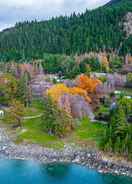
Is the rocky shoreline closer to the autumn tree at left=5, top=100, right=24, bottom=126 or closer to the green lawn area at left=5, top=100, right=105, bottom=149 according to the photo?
the green lawn area at left=5, top=100, right=105, bottom=149

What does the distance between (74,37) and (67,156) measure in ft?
304

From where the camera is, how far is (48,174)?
59.1 m

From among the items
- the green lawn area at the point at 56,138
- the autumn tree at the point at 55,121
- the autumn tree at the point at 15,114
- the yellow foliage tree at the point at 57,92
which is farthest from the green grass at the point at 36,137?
the yellow foliage tree at the point at 57,92

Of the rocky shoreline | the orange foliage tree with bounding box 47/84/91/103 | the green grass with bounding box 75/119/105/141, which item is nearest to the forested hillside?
the orange foliage tree with bounding box 47/84/91/103

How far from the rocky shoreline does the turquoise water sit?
1.05 meters

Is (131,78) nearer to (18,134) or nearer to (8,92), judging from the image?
(8,92)

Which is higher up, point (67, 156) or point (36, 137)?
point (36, 137)

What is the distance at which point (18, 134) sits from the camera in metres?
70.6

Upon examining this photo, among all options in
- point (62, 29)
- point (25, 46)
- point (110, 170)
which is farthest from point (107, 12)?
point (110, 170)

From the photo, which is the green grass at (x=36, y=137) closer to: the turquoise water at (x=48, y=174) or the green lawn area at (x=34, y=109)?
the turquoise water at (x=48, y=174)

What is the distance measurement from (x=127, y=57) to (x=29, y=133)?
61.5m

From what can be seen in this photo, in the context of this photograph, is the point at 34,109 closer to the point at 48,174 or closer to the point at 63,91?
the point at 63,91

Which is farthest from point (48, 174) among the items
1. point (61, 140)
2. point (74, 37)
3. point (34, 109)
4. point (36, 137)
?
point (74, 37)

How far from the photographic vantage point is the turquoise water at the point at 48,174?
2210 inches
